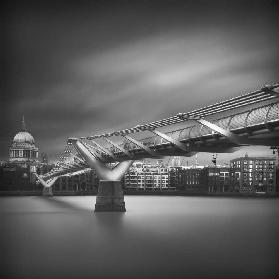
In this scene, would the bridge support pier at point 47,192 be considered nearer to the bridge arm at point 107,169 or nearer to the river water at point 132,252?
the bridge arm at point 107,169

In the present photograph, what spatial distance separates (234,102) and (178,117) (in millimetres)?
7633

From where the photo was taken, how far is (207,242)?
39.9 metres

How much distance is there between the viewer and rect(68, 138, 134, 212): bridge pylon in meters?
55.0

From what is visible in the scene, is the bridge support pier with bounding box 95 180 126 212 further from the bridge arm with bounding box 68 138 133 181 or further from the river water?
the river water

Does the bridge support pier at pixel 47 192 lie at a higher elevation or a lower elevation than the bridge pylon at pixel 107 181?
lower

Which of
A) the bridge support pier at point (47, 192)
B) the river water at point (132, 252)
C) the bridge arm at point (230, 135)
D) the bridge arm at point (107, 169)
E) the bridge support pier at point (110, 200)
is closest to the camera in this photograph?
the river water at point (132, 252)

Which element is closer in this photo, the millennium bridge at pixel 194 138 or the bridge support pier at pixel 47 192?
the millennium bridge at pixel 194 138

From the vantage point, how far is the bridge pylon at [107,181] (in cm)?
5503

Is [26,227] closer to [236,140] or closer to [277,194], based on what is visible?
[236,140]

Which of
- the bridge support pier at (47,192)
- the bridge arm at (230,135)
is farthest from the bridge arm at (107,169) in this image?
the bridge support pier at (47,192)

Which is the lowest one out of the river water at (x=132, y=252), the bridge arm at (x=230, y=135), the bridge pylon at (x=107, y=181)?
the river water at (x=132, y=252)

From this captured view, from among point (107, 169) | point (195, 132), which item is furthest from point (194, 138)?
point (107, 169)

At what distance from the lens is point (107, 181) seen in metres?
55.2

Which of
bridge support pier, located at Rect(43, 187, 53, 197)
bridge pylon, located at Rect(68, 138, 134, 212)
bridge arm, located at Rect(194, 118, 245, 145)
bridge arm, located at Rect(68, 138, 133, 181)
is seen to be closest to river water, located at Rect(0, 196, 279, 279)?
bridge pylon, located at Rect(68, 138, 134, 212)
